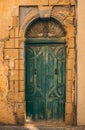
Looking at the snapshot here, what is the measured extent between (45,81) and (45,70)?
31 cm

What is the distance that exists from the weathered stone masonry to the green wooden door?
0.29m

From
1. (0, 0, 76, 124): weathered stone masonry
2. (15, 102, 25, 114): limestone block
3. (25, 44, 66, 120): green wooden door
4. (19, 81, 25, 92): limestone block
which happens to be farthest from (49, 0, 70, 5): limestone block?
(15, 102, 25, 114): limestone block

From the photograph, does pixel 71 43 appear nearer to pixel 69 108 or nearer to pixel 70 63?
pixel 70 63

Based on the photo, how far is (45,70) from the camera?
10203mm

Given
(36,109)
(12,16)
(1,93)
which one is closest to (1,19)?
(12,16)

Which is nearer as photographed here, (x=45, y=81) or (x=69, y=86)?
(x=69, y=86)

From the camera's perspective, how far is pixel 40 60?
1019 centimetres

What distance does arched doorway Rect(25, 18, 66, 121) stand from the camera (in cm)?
1014

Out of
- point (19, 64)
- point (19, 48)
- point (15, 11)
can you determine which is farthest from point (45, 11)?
point (19, 64)

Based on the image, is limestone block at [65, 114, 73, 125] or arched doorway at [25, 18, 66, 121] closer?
limestone block at [65, 114, 73, 125]

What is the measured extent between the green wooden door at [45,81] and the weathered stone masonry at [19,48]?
29 cm

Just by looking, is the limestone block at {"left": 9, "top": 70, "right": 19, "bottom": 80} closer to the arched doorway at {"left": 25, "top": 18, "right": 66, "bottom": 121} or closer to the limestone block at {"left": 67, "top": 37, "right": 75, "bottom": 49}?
the arched doorway at {"left": 25, "top": 18, "right": 66, "bottom": 121}

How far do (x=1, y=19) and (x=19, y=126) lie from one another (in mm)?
2947

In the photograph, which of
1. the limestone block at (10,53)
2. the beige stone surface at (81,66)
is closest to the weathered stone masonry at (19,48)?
the limestone block at (10,53)
